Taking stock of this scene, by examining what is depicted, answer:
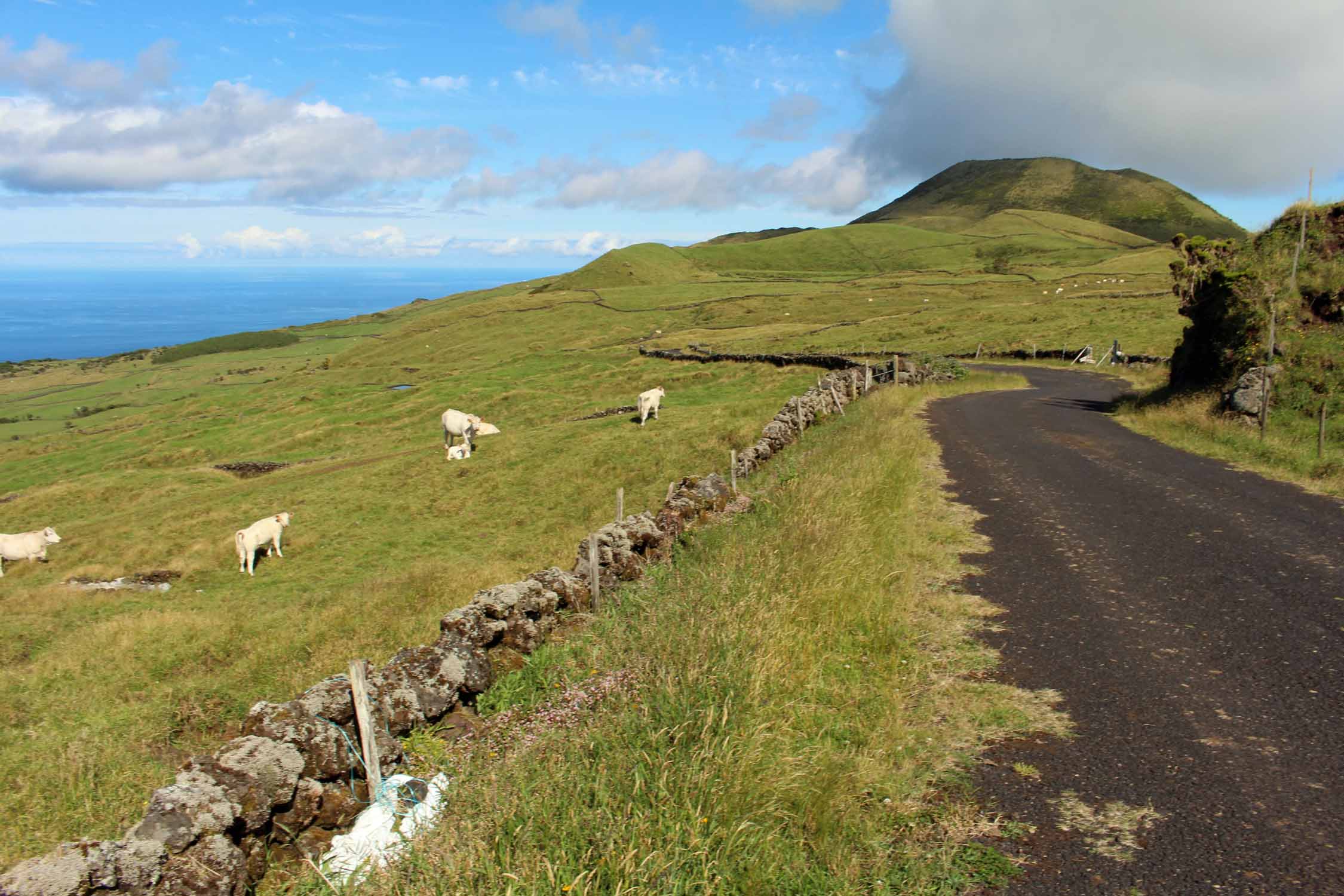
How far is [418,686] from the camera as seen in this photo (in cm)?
843

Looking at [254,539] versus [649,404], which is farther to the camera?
[649,404]

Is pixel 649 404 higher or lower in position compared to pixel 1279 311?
lower

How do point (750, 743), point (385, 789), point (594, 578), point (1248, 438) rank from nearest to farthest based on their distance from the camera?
point (750, 743)
point (385, 789)
point (594, 578)
point (1248, 438)

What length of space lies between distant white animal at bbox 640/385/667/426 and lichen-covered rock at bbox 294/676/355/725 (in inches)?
1062

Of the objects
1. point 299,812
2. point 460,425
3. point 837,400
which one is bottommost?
point 299,812

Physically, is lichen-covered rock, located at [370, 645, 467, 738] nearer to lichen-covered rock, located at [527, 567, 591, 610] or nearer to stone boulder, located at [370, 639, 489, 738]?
stone boulder, located at [370, 639, 489, 738]

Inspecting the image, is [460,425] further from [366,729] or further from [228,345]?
[228,345]

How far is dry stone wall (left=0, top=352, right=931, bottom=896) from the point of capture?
5.48 metres

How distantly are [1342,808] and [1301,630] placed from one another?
3945 millimetres

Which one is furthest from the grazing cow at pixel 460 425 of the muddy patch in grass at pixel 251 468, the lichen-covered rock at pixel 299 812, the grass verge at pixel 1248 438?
the lichen-covered rock at pixel 299 812

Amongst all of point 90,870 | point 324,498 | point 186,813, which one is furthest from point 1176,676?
point 324,498

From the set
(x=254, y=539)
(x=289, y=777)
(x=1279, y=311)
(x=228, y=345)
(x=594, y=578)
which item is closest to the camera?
(x=289, y=777)

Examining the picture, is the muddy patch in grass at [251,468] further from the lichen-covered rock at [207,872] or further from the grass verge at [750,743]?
the lichen-covered rock at [207,872]

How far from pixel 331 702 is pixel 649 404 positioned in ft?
93.3
